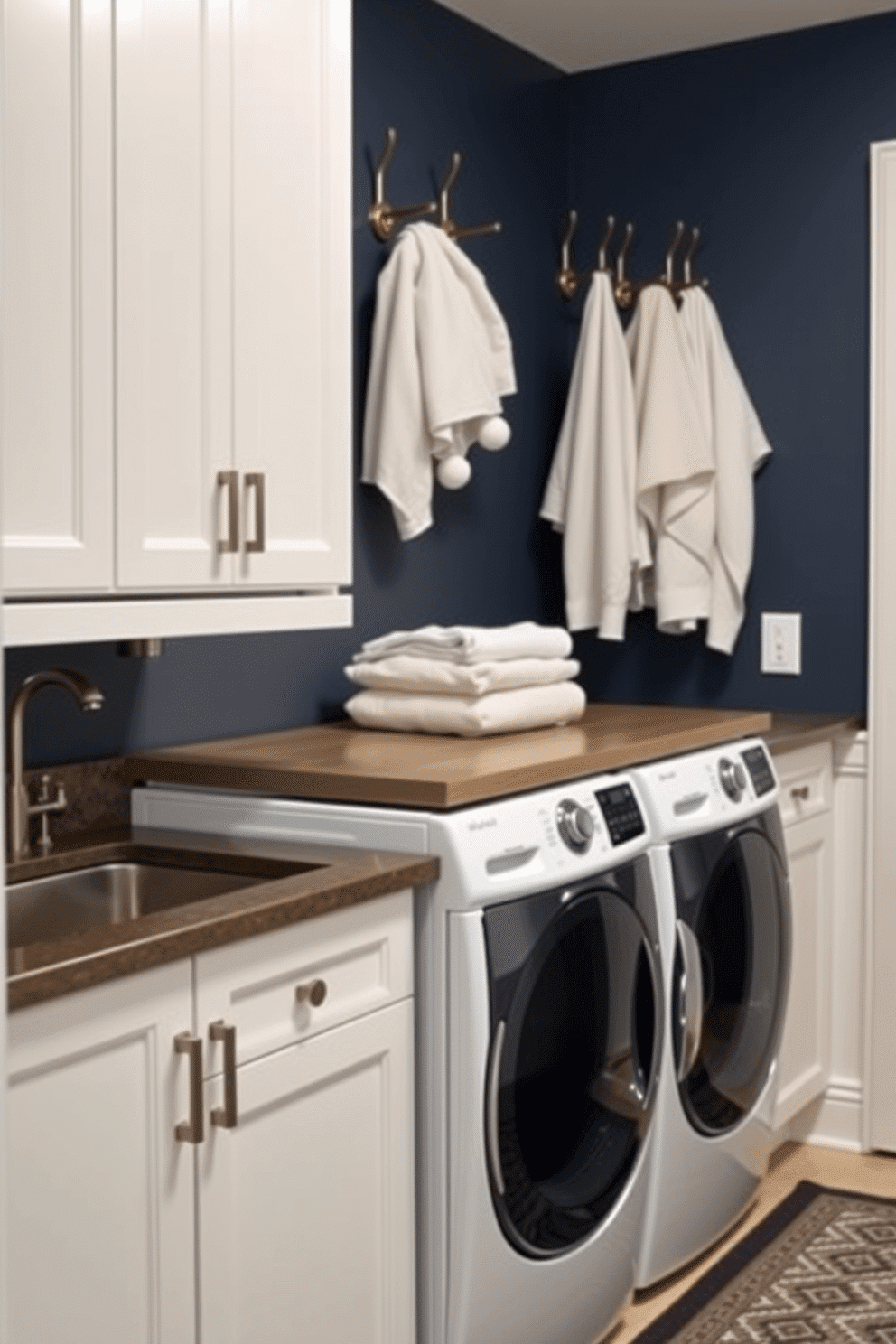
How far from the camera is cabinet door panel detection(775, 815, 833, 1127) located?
336 centimetres

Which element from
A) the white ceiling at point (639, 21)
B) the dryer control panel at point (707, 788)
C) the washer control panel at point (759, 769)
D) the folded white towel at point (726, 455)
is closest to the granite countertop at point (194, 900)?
the dryer control panel at point (707, 788)

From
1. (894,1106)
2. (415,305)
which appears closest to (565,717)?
(415,305)

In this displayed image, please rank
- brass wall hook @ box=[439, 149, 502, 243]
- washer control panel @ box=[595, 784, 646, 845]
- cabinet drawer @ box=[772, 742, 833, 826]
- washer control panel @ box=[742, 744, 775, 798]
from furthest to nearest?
cabinet drawer @ box=[772, 742, 833, 826] → brass wall hook @ box=[439, 149, 502, 243] → washer control panel @ box=[742, 744, 775, 798] → washer control panel @ box=[595, 784, 646, 845]

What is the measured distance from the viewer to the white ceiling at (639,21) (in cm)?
338

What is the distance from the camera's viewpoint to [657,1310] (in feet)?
9.16

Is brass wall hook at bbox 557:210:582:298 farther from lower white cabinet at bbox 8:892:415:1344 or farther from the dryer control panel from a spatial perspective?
lower white cabinet at bbox 8:892:415:1344

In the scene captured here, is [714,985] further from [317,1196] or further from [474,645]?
[317,1196]

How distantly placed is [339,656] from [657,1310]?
1.26 m

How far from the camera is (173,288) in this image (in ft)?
6.75

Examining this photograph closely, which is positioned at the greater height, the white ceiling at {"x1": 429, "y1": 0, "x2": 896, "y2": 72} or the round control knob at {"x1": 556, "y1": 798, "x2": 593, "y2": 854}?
the white ceiling at {"x1": 429, "y1": 0, "x2": 896, "y2": 72}

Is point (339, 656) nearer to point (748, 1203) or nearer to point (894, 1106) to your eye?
point (748, 1203)

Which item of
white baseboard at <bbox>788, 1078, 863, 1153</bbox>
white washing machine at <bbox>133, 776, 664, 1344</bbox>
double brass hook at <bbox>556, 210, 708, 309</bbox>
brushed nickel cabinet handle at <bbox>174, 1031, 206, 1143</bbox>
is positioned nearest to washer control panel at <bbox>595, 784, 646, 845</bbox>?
white washing machine at <bbox>133, 776, 664, 1344</bbox>

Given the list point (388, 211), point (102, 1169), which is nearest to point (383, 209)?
point (388, 211)

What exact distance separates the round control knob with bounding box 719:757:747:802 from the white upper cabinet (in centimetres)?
84
